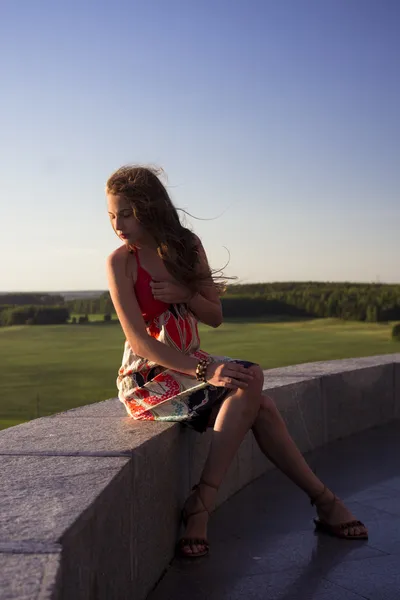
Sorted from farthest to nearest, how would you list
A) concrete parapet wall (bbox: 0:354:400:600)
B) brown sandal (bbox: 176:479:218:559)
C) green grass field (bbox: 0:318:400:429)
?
green grass field (bbox: 0:318:400:429), brown sandal (bbox: 176:479:218:559), concrete parapet wall (bbox: 0:354:400:600)

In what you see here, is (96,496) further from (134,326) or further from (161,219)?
(161,219)

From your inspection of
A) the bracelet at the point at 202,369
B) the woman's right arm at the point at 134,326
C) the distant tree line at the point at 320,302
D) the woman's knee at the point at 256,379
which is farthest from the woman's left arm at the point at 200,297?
the distant tree line at the point at 320,302

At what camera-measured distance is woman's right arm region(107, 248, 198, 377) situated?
3.03 metres

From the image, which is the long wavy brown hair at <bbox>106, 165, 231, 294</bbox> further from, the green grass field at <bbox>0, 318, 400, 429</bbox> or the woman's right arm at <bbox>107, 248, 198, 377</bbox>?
the green grass field at <bbox>0, 318, 400, 429</bbox>

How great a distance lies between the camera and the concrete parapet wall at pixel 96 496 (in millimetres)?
1626

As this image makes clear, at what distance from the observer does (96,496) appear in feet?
6.42

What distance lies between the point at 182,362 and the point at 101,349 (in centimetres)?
421

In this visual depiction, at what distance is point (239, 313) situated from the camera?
7.49 m

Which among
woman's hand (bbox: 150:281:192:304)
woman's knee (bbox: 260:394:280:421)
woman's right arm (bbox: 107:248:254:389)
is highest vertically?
woman's hand (bbox: 150:281:192:304)

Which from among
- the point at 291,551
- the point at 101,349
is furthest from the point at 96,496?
the point at 101,349

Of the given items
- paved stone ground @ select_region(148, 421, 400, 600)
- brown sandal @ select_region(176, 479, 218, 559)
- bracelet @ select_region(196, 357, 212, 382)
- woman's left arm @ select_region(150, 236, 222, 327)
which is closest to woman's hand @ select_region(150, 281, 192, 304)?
woman's left arm @ select_region(150, 236, 222, 327)

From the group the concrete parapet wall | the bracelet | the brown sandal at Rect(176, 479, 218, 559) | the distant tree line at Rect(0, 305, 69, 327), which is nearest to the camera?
the concrete parapet wall

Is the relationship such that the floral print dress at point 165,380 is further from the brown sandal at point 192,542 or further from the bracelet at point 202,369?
the brown sandal at point 192,542

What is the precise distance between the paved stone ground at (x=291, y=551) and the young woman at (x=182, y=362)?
13 cm
